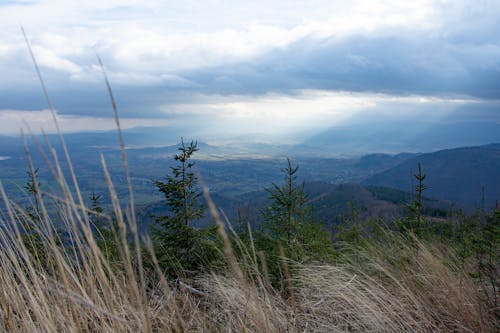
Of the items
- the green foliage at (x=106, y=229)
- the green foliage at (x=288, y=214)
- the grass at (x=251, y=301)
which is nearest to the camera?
the green foliage at (x=106, y=229)

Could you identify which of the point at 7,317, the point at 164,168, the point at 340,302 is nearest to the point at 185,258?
the point at 340,302

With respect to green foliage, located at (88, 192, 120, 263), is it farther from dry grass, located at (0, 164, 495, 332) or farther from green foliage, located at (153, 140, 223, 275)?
green foliage, located at (153, 140, 223, 275)

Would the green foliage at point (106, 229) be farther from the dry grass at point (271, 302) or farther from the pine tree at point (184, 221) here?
the pine tree at point (184, 221)

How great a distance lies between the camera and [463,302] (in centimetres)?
296

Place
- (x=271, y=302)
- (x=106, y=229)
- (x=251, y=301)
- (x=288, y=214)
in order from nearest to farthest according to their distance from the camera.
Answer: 1. (x=251, y=301)
2. (x=271, y=302)
3. (x=106, y=229)
4. (x=288, y=214)

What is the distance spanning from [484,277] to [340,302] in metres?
1.71

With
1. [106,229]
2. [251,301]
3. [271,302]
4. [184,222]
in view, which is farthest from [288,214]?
[251,301]

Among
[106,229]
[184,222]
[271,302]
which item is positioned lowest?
[184,222]

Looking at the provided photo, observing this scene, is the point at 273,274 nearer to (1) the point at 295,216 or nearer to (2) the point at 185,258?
(2) the point at 185,258

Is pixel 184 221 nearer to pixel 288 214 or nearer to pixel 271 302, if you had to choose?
pixel 288 214

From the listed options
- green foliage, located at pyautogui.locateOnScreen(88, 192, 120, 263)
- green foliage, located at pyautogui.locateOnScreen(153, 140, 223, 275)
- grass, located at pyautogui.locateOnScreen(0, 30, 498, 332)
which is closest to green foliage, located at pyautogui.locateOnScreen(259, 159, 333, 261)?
green foliage, located at pyautogui.locateOnScreen(153, 140, 223, 275)

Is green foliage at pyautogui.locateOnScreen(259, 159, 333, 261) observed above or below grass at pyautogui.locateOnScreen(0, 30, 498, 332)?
below

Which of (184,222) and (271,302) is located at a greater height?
(271,302)

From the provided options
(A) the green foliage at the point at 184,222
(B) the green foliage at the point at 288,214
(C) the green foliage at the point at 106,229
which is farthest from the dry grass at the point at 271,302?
(B) the green foliage at the point at 288,214
